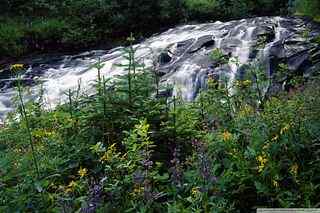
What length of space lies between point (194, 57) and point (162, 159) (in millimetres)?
7209

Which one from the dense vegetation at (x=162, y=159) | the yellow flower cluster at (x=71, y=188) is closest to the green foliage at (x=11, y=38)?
the dense vegetation at (x=162, y=159)

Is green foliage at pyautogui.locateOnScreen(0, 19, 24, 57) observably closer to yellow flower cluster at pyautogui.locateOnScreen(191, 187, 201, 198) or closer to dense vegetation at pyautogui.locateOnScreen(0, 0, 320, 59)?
dense vegetation at pyautogui.locateOnScreen(0, 0, 320, 59)

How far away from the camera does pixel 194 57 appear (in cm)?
1125

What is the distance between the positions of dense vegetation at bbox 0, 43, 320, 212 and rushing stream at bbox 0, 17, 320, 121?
181 inches

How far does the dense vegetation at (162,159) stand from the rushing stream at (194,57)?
461cm

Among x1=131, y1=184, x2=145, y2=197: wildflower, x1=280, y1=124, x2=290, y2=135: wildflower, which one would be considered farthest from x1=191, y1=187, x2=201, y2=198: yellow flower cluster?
x1=280, y1=124, x2=290, y2=135: wildflower

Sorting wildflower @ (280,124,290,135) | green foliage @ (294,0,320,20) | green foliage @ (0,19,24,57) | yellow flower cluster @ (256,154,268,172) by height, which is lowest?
green foliage @ (0,19,24,57)

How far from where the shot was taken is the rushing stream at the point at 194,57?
10086 mm

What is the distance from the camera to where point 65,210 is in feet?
9.66

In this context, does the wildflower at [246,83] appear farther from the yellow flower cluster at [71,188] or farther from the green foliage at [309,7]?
the green foliage at [309,7]

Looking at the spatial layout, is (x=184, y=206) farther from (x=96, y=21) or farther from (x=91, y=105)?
(x=96, y=21)

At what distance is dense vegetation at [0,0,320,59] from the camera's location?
49.9ft

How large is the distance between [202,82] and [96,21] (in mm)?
7464

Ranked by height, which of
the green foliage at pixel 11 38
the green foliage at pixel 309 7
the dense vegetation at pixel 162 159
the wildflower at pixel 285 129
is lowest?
the green foliage at pixel 11 38
